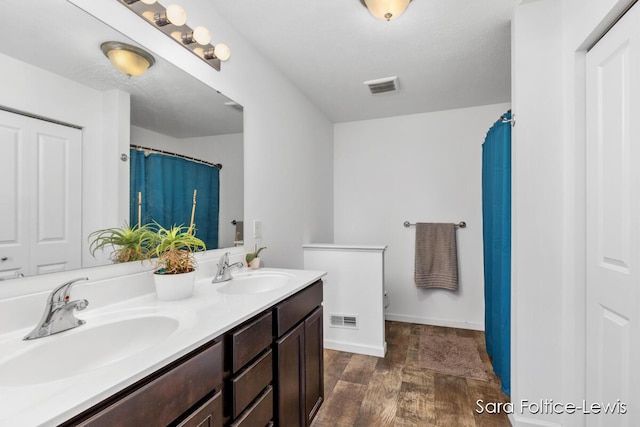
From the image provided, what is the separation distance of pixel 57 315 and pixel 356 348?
218 centimetres

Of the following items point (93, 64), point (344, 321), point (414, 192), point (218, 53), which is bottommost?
point (344, 321)

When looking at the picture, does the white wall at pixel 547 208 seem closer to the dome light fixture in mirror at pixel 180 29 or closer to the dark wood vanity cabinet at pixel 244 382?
the dark wood vanity cabinet at pixel 244 382

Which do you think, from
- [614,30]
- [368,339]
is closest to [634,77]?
[614,30]

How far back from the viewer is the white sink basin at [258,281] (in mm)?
1622

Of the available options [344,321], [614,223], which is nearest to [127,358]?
[614,223]

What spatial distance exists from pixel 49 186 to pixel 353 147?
9.70 feet

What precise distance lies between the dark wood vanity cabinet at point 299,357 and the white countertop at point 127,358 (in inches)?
4.5

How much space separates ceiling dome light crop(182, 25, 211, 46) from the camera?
1481mm

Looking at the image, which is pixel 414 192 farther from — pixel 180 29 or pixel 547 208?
pixel 180 29

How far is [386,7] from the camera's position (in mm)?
1588

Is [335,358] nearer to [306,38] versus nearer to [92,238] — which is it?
[92,238]

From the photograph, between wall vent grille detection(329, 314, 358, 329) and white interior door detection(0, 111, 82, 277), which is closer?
white interior door detection(0, 111, 82, 277)

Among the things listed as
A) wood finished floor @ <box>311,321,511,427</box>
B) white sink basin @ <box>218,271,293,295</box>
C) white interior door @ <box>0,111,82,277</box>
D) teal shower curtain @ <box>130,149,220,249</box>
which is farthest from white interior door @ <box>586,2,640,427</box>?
white interior door @ <box>0,111,82,277</box>

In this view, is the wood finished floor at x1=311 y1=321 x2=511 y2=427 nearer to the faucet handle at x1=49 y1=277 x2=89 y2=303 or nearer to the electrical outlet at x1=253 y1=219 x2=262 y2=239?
the electrical outlet at x1=253 y1=219 x2=262 y2=239
